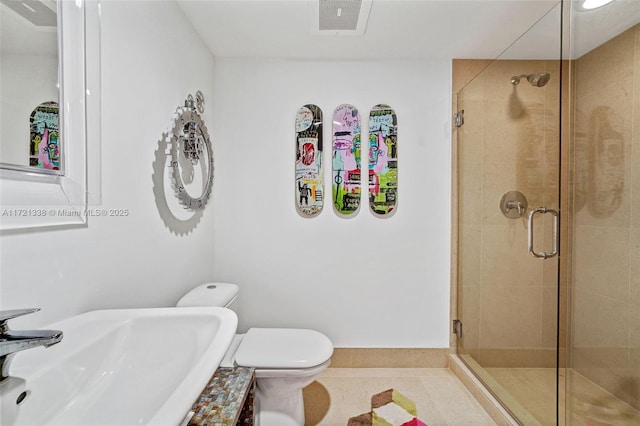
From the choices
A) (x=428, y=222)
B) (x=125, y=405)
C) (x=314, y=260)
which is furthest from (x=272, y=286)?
(x=125, y=405)

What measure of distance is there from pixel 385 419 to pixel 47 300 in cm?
167

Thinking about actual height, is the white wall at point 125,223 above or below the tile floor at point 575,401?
above

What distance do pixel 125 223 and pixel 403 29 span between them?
5.98 feet

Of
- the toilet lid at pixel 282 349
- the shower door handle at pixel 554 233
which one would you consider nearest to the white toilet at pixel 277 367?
the toilet lid at pixel 282 349

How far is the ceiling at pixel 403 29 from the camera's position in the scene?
161 centimetres

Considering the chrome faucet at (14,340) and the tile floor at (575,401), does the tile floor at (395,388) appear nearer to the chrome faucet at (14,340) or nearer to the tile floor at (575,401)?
the tile floor at (575,401)

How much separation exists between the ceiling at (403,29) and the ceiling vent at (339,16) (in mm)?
18

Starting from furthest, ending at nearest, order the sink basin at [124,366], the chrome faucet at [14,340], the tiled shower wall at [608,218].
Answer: the tiled shower wall at [608,218], the sink basin at [124,366], the chrome faucet at [14,340]

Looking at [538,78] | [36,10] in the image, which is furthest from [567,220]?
[36,10]

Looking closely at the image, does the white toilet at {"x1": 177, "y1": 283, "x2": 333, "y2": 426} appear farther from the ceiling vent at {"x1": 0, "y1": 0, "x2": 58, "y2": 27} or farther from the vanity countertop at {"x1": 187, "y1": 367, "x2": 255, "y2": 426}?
the ceiling vent at {"x1": 0, "y1": 0, "x2": 58, "y2": 27}

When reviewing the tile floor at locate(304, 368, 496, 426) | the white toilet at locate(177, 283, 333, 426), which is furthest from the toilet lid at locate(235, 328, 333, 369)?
the tile floor at locate(304, 368, 496, 426)

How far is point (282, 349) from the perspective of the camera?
5.47 ft

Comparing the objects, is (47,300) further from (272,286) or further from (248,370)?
(272,286)

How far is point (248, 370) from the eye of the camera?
1453mm
